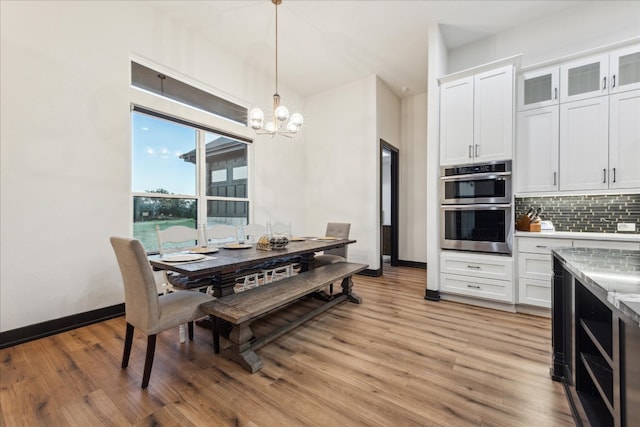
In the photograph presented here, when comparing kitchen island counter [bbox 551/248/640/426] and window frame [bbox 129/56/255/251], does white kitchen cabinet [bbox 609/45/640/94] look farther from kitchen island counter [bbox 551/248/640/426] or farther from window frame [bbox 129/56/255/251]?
window frame [bbox 129/56/255/251]

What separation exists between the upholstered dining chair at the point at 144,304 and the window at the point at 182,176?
1647 mm

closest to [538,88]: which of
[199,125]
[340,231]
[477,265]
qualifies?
[477,265]

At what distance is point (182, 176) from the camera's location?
3748 millimetres

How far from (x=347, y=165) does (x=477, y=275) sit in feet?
9.25

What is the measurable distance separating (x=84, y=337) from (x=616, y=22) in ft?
21.0

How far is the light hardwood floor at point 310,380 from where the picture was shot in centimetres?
150

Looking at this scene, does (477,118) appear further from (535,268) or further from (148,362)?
(148,362)

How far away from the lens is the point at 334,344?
7.54 ft

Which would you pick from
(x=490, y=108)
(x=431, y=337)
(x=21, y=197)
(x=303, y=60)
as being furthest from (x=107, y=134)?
(x=490, y=108)

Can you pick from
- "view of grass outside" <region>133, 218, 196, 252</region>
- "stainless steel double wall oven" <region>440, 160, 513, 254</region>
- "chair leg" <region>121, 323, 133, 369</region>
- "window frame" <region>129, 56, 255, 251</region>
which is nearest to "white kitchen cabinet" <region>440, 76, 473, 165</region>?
"stainless steel double wall oven" <region>440, 160, 513, 254</region>

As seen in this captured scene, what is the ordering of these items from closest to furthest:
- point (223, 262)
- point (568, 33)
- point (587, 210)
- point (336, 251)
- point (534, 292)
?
point (223, 262) < point (534, 292) < point (587, 210) < point (568, 33) < point (336, 251)

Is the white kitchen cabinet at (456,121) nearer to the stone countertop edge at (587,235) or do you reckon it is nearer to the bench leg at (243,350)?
the stone countertop edge at (587,235)

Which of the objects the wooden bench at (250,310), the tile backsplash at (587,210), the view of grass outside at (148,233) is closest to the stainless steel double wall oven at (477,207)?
the tile backsplash at (587,210)

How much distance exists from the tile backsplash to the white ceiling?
7.53 feet
